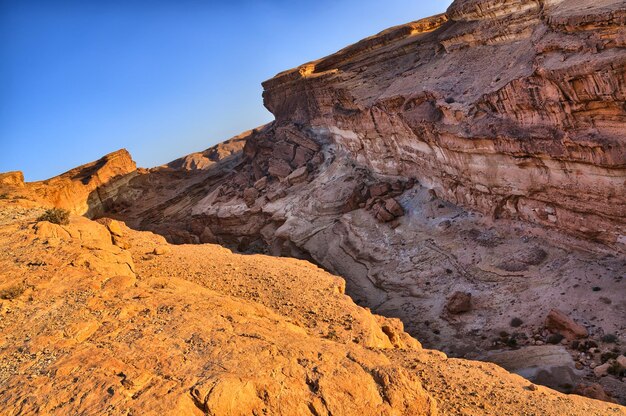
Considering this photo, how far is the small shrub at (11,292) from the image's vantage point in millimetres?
9344

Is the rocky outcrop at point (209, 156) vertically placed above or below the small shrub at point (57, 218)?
above

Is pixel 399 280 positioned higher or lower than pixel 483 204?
lower

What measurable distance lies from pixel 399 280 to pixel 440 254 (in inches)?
85.8

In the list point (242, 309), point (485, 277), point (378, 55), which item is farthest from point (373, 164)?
point (242, 309)

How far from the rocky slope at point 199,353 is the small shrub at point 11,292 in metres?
0.03

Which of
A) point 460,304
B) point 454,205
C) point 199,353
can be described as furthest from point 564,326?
point 199,353

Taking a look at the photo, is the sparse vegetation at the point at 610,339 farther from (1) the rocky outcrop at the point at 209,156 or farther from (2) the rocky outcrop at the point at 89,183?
(1) the rocky outcrop at the point at 209,156

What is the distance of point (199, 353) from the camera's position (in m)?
7.77

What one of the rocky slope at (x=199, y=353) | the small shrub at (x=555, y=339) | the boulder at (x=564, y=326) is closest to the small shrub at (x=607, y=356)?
the boulder at (x=564, y=326)

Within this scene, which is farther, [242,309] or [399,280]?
[399,280]

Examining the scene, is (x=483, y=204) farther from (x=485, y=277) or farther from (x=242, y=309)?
(x=242, y=309)

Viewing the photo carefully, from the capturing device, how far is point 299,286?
12.9 m

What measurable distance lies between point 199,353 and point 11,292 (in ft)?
14.8

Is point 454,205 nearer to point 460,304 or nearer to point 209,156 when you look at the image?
point 460,304
